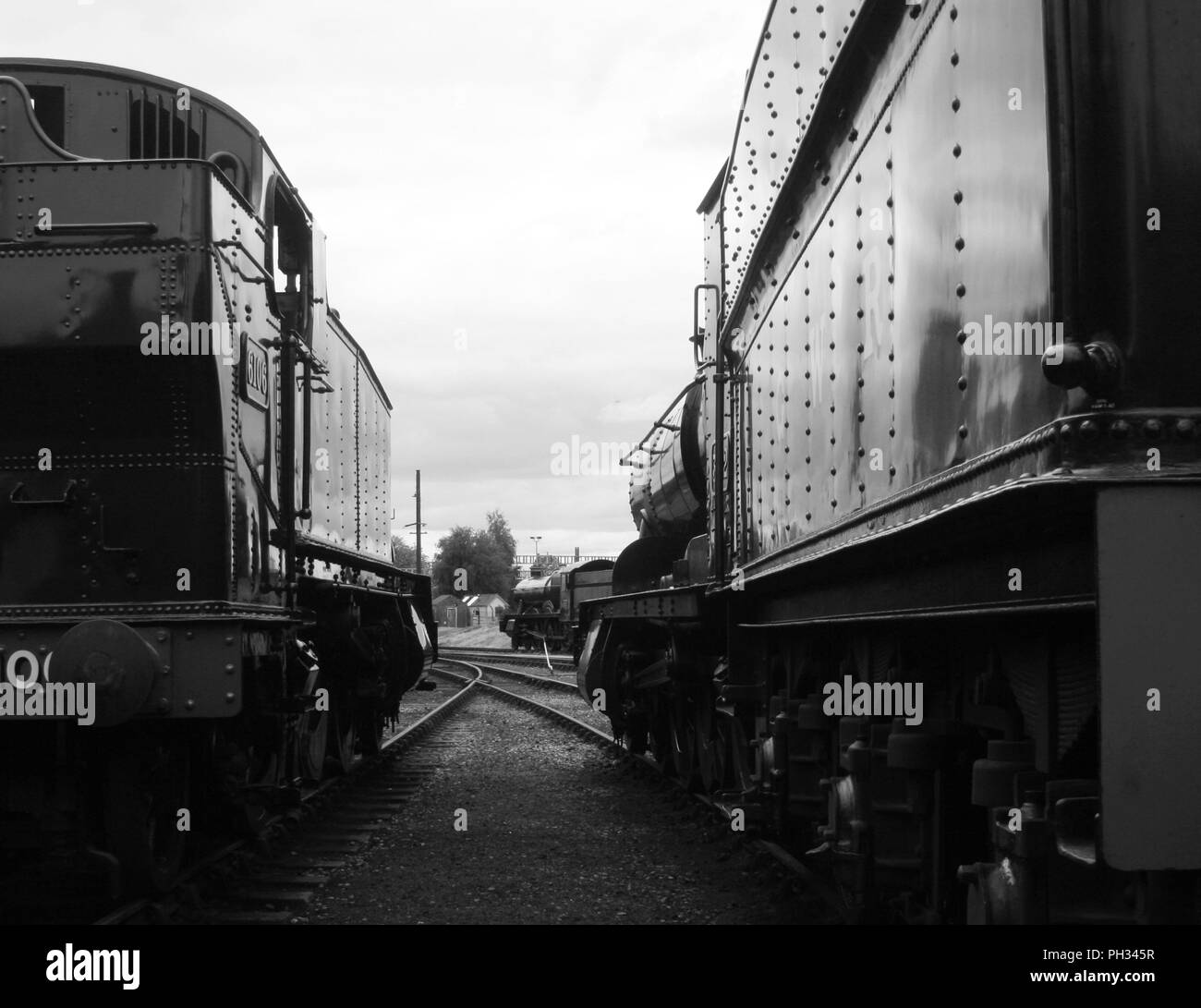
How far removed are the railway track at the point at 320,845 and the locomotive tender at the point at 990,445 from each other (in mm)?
1741

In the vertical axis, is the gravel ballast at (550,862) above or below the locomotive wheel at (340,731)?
below

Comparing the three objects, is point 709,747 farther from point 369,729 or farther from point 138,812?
point 138,812

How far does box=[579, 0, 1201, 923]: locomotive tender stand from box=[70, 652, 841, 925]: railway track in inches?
68.5

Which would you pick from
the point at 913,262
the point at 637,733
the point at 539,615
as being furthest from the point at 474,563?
the point at 913,262

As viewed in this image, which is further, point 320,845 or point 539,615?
point 539,615

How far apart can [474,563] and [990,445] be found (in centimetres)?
9570

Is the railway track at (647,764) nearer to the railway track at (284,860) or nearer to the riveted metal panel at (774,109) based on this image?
the railway track at (284,860)

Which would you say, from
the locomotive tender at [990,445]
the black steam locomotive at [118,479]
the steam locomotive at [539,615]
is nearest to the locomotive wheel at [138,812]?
the black steam locomotive at [118,479]

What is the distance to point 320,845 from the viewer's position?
7.82 meters

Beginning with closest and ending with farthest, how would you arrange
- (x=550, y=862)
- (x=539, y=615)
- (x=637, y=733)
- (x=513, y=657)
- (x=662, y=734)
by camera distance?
(x=550, y=862) < (x=662, y=734) < (x=637, y=733) < (x=513, y=657) < (x=539, y=615)

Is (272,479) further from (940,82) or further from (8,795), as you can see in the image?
(940,82)

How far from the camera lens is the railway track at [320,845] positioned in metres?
5.82
